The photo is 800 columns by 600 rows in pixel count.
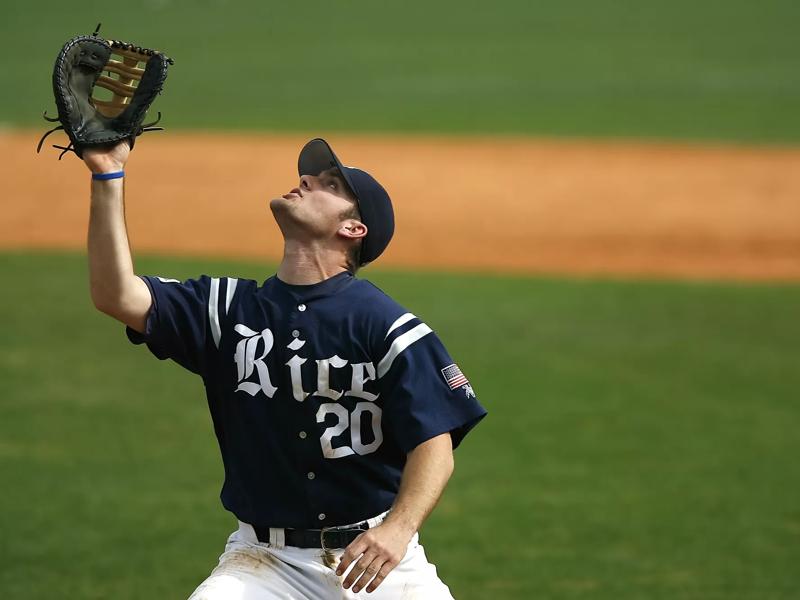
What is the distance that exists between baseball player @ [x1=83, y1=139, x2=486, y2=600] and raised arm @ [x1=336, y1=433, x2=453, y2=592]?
0.5 inches

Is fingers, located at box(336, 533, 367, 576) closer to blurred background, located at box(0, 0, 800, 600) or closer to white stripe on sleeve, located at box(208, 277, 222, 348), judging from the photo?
white stripe on sleeve, located at box(208, 277, 222, 348)

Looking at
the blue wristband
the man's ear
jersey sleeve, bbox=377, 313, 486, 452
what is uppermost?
the blue wristband

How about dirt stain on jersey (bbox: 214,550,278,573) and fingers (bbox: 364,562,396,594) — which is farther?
dirt stain on jersey (bbox: 214,550,278,573)

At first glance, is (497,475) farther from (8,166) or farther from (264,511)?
(8,166)

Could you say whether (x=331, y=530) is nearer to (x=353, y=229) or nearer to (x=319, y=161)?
(x=353, y=229)

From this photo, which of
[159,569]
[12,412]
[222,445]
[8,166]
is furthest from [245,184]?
[222,445]

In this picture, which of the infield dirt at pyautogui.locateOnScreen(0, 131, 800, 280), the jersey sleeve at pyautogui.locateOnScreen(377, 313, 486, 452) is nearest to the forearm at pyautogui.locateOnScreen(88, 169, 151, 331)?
the jersey sleeve at pyautogui.locateOnScreen(377, 313, 486, 452)

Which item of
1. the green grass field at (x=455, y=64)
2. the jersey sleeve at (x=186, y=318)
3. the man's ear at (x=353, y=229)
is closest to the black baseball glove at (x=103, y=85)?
the jersey sleeve at (x=186, y=318)

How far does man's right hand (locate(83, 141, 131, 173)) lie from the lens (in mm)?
3580

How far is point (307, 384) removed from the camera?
12.1 ft

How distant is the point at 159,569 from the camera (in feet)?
19.2

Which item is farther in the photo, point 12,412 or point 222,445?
point 12,412

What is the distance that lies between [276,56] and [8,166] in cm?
1064

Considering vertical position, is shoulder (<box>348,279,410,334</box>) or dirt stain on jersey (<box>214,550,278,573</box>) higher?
shoulder (<box>348,279,410,334</box>)
